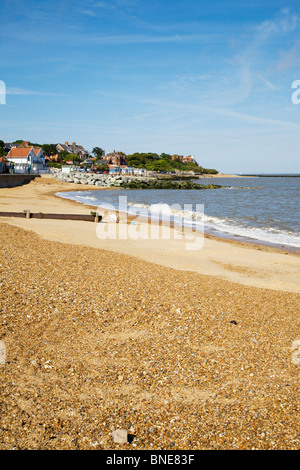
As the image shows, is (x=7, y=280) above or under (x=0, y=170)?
under

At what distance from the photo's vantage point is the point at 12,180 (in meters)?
53.0

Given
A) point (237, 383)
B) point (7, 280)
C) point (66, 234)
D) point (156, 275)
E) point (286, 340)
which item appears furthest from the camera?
point (66, 234)

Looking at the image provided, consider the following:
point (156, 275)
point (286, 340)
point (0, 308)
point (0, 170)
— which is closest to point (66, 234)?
point (156, 275)

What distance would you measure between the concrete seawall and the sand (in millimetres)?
44527

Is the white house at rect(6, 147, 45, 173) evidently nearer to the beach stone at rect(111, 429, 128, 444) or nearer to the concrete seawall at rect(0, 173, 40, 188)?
the concrete seawall at rect(0, 173, 40, 188)

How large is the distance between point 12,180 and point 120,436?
55388mm

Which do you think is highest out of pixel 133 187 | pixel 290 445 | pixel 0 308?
pixel 133 187

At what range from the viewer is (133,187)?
7056cm

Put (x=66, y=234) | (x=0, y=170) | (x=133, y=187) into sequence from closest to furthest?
(x=66, y=234), (x=0, y=170), (x=133, y=187)

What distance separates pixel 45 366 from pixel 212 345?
3.07 metres

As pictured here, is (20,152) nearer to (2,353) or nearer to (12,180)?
(12,180)

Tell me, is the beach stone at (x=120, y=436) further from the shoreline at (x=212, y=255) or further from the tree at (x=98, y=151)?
the tree at (x=98, y=151)

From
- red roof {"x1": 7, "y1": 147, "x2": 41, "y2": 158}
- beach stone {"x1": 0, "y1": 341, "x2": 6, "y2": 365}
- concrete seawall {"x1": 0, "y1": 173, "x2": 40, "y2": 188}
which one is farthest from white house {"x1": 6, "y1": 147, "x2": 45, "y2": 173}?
beach stone {"x1": 0, "y1": 341, "x2": 6, "y2": 365}

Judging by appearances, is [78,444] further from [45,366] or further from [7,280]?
[7,280]
